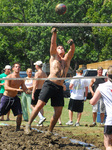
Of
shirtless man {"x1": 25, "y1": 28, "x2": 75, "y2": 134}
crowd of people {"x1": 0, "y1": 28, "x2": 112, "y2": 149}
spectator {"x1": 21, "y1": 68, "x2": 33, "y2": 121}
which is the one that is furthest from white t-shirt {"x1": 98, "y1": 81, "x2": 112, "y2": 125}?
spectator {"x1": 21, "y1": 68, "x2": 33, "y2": 121}

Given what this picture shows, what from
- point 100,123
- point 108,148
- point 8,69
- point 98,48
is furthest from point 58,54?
point 98,48

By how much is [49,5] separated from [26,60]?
10.2 meters

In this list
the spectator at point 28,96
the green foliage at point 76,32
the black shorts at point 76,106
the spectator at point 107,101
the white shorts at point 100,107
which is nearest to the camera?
the spectator at point 107,101

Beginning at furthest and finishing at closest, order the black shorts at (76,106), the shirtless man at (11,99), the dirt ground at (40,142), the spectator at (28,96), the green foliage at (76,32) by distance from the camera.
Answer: the green foliage at (76,32), the spectator at (28,96), the black shorts at (76,106), the shirtless man at (11,99), the dirt ground at (40,142)

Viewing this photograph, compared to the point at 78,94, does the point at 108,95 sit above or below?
above

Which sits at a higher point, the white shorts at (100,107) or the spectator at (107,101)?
the spectator at (107,101)

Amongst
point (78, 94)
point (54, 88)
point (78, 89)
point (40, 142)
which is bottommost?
point (40, 142)

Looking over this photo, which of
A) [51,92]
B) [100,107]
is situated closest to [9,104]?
[51,92]

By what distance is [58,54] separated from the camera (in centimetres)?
664

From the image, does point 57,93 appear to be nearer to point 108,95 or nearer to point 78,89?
point 108,95

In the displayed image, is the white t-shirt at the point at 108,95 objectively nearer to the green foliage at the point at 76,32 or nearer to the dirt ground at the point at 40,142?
the dirt ground at the point at 40,142

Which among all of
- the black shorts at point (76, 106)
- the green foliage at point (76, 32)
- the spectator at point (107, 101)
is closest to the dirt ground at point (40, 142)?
the spectator at point (107, 101)

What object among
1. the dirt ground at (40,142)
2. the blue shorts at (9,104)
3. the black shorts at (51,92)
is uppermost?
the black shorts at (51,92)

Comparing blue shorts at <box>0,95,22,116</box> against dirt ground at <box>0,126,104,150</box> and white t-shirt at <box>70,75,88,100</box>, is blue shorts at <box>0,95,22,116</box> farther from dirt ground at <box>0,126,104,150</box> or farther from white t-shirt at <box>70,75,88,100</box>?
white t-shirt at <box>70,75,88,100</box>
